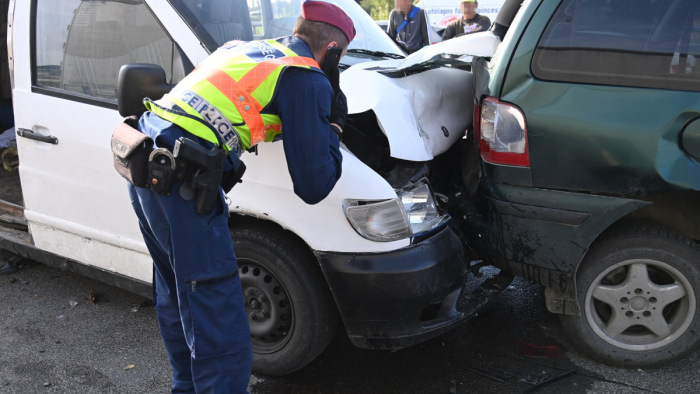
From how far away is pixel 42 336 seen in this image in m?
3.77

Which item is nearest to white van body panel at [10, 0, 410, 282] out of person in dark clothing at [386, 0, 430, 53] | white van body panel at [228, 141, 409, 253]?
white van body panel at [228, 141, 409, 253]

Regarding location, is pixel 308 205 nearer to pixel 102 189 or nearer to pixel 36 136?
pixel 102 189

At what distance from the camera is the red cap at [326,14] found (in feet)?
8.27

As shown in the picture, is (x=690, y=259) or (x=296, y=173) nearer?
(x=296, y=173)

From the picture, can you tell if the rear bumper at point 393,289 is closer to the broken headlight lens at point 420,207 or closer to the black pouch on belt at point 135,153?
the broken headlight lens at point 420,207

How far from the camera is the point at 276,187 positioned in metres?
2.93

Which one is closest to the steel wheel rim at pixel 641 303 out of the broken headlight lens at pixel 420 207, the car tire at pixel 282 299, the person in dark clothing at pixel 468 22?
the broken headlight lens at pixel 420 207

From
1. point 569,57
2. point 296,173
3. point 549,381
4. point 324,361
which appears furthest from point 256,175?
point 549,381

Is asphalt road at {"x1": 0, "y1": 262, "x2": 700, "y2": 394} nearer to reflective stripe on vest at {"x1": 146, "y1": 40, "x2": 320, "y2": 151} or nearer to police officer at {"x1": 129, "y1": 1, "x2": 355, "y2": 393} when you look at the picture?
police officer at {"x1": 129, "y1": 1, "x2": 355, "y2": 393}

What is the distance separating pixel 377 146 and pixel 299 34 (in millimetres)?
856

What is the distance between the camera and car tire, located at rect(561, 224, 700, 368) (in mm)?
3111

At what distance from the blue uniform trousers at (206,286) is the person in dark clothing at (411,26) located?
19.5 ft

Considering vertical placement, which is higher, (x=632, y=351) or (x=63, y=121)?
(x=63, y=121)

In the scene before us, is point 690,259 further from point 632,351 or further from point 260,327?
point 260,327
